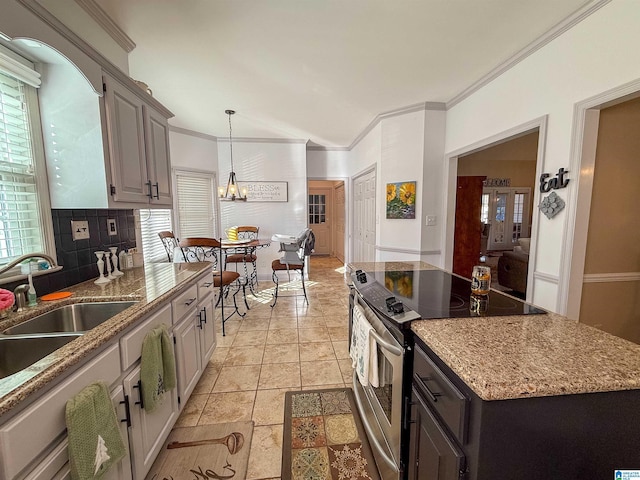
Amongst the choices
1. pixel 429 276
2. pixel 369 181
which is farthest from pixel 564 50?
pixel 369 181

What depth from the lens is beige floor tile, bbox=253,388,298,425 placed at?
1.82 metres

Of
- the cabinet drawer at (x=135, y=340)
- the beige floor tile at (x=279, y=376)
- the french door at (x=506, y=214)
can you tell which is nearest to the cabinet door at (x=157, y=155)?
the cabinet drawer at (x=135, y=340)

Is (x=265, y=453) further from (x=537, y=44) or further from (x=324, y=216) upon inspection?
(x=324, y=216)

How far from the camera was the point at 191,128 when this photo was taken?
14.7 feet

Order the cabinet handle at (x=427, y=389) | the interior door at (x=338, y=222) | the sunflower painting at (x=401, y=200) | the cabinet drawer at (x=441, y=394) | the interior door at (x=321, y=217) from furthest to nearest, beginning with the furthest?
the interior door at (x=321, y=217) → the interior door at (x=338, y=222) → the sunflower painting at (x=401, y=200) → the cabinet handle at (x=427, y=389) → the cabinet drawer at (x=441, y=394)

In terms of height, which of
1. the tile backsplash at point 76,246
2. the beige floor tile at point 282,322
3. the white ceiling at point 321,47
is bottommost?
the beige floor tile at point 282,322

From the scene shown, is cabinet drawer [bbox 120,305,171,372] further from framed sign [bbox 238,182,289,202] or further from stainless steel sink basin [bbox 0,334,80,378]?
framed sign [bbox 238,182,289,202]

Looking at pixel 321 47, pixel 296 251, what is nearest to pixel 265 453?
pixel 296 251

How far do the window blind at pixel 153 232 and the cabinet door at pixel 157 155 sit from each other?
1705mm

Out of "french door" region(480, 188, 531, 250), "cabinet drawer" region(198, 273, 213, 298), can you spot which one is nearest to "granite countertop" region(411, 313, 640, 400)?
"cabinet drawer" region(198, 273, 213, 298)

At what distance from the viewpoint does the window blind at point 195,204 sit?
461 cm

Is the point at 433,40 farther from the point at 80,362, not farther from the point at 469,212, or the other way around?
the point at 80,362

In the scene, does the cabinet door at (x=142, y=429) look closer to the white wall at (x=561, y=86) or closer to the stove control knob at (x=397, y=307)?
the stove control knob at (x=397, y=307)

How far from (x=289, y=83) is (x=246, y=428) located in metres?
3.20
